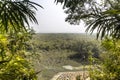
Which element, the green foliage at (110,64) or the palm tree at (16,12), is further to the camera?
the green foliage at (110,64)

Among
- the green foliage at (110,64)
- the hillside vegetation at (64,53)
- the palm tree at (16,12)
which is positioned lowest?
the hillside vegetation at (64,53)

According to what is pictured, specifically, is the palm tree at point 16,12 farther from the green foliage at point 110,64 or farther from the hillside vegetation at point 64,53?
the hillside vegetation at point 64,53

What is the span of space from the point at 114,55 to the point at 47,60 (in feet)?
129

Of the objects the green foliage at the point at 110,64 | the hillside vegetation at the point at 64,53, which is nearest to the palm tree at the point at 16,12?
the green foliage at the point at 110,64

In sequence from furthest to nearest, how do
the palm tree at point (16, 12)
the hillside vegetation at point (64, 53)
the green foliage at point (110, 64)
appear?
the hillside vegetation at point (64, 53) → the green foliage at point (110, 64) → the palm tree at point (16, 12)

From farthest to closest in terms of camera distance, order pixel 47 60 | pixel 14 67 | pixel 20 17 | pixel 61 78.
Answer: pixel 47 60 < pixel 61 78 < pixel 14 67 < pixel 20 17

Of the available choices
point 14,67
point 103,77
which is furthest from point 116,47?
point 14,67

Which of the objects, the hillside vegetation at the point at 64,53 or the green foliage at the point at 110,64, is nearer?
the green foliage at the point at 110,64

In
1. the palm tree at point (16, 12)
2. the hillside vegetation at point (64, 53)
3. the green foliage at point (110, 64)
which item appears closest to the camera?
the palm tree at point (16, 12)

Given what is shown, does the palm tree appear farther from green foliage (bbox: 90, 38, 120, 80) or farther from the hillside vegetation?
the hillside vegetation

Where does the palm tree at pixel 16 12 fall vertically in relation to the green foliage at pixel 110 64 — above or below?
above

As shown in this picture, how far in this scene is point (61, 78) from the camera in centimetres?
2950

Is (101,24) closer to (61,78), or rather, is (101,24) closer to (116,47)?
(116,47)

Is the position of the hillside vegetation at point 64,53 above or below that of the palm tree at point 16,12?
below
